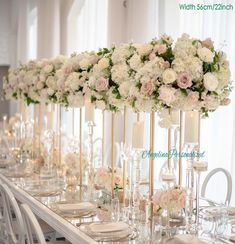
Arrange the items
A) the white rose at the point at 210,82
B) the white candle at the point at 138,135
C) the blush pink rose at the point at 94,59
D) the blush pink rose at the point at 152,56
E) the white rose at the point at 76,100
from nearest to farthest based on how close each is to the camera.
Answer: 1. the white rose at the point at 210,82
2. the blush pink rose at the point at 152,56
3. the white candle at the point at 138,135
4. the blush pink rose at the point at 94,59
5. the white rose at the point at 76,100

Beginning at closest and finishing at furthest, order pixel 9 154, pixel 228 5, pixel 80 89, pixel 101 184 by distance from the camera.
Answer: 1. pixel 101 184
2. pixel 80 89
3. pixel 228 5
4. pixel 9 154

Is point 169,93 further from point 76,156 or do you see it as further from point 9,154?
point 9,154

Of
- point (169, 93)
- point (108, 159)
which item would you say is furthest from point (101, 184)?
point (108, 159)

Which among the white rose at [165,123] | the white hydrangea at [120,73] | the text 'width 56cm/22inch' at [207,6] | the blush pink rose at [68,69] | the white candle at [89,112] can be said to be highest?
the text 'width 56cm/22inch' at [207,6]

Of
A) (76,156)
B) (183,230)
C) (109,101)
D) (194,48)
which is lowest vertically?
(183,230)

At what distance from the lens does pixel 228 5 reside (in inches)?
175

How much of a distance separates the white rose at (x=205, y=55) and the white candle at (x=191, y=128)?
33 cm

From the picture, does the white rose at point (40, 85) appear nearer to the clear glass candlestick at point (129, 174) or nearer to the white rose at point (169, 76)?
the clear glass candlestick at point (129, 174)

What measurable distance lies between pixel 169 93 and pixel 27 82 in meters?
2.90

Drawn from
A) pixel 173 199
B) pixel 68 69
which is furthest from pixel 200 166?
pixel 68 69

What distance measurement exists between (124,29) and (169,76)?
4.12 metres

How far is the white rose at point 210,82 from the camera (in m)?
2.54

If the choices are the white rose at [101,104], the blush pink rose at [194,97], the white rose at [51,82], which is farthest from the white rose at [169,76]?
the white rose at [51,82]

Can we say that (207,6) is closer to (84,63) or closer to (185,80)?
(84,63)
